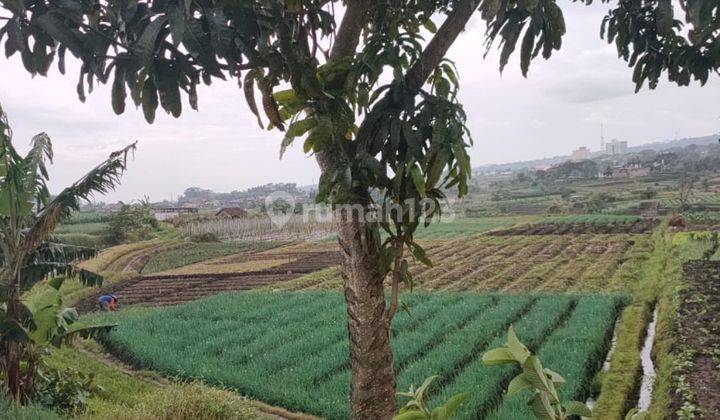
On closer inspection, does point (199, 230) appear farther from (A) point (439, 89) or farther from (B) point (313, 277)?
(A) point (439, 89)

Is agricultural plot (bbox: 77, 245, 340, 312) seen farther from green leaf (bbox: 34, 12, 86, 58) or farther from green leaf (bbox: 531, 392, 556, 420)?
green leaf (bbox: 531, 392, 556, 420)

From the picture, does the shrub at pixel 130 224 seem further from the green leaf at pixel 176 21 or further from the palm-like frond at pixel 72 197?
the green leaf at pixel 176 21

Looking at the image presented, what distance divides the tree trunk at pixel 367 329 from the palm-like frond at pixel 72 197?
3332 millimetres

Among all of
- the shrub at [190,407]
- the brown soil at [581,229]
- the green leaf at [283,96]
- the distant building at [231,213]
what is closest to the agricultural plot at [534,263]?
the brown soil at [581,229]

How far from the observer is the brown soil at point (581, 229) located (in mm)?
25894

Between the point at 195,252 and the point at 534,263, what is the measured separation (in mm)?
15543

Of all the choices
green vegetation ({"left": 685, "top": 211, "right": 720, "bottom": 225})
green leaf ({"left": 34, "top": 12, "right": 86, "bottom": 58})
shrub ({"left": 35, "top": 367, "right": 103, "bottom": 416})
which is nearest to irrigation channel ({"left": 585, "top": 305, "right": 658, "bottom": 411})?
shrub ({"left": 35, "top": 367, "right": 103, "bottom": 416})

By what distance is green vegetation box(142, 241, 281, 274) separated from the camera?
2252 cm

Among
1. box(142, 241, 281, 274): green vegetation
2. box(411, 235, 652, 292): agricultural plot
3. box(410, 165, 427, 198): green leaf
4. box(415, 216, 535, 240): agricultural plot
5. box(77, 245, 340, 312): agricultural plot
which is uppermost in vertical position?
box(410, 165, 427, 198): green leaf

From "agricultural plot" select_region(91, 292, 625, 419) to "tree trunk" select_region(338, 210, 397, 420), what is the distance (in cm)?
316

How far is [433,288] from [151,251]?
16.1 metres

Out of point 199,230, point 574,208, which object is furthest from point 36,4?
point 574,208

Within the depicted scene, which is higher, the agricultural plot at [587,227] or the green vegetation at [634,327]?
the green vegetation at [634,327]

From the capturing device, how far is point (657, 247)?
18.5 meters
